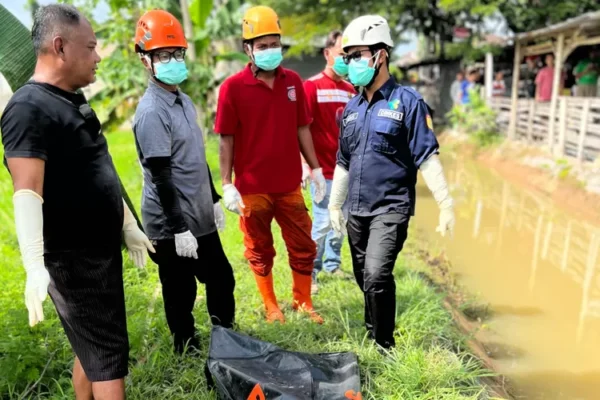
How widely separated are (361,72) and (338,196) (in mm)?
782

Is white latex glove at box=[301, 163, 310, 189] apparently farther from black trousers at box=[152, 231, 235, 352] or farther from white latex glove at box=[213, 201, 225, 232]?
black trousers at box=[152, 231, 235, 352]

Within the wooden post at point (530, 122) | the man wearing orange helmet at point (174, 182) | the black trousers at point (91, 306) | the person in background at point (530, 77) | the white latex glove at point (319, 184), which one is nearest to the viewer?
the black trousers at point (91, 306)

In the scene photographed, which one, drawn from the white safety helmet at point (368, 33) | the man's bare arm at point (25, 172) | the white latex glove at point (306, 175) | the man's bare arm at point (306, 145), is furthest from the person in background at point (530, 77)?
the man's bare arm at point (25, 172)

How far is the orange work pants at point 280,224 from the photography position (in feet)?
11.0

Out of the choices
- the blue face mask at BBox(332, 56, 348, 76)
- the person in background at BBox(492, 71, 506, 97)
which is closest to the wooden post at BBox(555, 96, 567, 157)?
the person in background at BBox(492, 71, 506, 97)

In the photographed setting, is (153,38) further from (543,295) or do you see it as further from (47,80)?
(543,295)

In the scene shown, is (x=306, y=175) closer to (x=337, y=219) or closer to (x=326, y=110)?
(x=326, y=110)

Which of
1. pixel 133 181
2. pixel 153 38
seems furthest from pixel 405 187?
pixel 133 181

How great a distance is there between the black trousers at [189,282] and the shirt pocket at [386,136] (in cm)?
103

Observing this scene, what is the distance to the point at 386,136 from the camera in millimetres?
2779

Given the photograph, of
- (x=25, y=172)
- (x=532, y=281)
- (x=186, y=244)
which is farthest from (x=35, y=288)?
(x=532, y=281)

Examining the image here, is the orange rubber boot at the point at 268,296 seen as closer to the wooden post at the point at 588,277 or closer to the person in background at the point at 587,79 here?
the wooden post at the point at 588,277

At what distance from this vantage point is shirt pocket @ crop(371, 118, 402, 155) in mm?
2752

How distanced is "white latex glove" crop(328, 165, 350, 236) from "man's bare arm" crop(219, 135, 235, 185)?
0.68m
